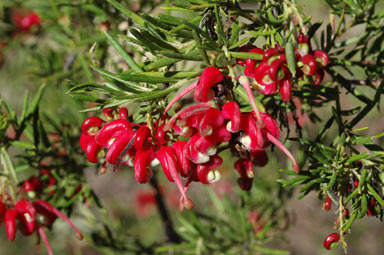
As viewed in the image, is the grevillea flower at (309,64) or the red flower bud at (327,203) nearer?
the grevillea flower at (309,64)

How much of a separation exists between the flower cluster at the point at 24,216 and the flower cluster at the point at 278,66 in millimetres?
429

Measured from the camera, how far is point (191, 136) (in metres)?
0.43

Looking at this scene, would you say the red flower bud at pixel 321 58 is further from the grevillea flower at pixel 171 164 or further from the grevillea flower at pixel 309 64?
the grevillea flower at pixel 171 164

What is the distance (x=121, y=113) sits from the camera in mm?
477

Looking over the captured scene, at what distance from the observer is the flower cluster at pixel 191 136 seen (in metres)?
0.40

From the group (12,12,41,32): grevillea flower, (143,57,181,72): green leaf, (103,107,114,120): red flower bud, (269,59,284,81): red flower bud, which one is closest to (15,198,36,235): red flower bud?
(103,107,114,120): red flower bud

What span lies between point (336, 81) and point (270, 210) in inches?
21.0

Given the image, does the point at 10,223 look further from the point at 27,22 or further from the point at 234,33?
the point at 27,22

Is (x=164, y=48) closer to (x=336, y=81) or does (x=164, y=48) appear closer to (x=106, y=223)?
(x=336, y=81)

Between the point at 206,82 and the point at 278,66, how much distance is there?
0.26 ft

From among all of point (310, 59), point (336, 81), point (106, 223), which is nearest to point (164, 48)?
point (310, 59)

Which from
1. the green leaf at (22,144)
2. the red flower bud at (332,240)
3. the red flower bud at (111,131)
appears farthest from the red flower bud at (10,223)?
the red flower bud at (332,240)

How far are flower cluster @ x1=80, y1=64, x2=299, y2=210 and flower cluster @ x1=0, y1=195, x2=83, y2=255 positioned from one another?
0.20 metres

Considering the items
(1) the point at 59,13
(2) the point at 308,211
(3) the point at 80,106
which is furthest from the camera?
(2) the point at 308,211
